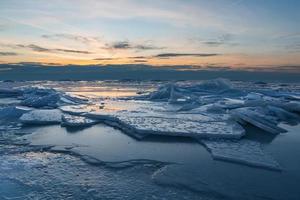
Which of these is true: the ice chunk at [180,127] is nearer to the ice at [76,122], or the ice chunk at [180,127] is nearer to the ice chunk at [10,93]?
the ice at [76,122]

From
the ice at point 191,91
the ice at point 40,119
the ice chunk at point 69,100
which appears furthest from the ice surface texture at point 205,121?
the ice at point 191,91

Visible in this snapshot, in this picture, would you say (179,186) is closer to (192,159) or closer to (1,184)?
(192,159)

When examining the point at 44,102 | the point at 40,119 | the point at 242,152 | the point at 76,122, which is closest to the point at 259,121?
the point at 242,152

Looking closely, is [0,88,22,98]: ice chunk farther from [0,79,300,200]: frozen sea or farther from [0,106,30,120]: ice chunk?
[0,79,300,200]: frozen sea

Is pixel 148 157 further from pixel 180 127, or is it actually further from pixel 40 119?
pixel 40 119

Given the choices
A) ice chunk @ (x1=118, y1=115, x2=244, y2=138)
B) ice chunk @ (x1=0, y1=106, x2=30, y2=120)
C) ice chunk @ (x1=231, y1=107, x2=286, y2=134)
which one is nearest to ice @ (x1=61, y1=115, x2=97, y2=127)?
ice chunk @ (x1=118, y1=115, x2=244, y2=138)

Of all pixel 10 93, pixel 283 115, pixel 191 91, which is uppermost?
pixel 283 115

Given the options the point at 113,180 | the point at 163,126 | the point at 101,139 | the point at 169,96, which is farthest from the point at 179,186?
the point at 169,96

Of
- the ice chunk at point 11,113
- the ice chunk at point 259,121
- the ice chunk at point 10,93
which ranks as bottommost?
the ice chunk at point 10,93
